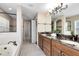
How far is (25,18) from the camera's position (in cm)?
248

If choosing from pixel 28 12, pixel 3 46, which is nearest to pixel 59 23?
pixel 28 12

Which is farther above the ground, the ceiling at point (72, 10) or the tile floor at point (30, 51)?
the ceiling at point (72, 10)

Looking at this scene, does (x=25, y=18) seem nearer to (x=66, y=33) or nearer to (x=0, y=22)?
(x=0, y=22)

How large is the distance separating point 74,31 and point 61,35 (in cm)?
43

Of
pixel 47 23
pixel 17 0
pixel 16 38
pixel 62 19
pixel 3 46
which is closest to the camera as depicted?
pixel 17 0

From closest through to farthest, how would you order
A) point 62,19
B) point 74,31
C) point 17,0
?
point 17,0 → point 74,31 → point 62,19

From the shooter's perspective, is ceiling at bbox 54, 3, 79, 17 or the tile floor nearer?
ceiling at bbox 54, 3, 79, 17

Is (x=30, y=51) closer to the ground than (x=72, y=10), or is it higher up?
closer to the ground

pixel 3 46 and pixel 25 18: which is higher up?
pixel 25 18

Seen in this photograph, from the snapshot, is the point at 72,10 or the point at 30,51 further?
the point at 30,51

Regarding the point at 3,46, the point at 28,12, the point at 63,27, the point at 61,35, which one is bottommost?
the point at 3,46

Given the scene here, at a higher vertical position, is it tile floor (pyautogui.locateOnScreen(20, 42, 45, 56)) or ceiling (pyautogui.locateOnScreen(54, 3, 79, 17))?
ceiling (pyautogui.locateOnScreen(54, 3, 79, 17))

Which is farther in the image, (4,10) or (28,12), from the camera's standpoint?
(4,10)

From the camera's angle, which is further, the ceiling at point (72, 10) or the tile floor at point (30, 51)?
the tile floor at point (30, 51)
